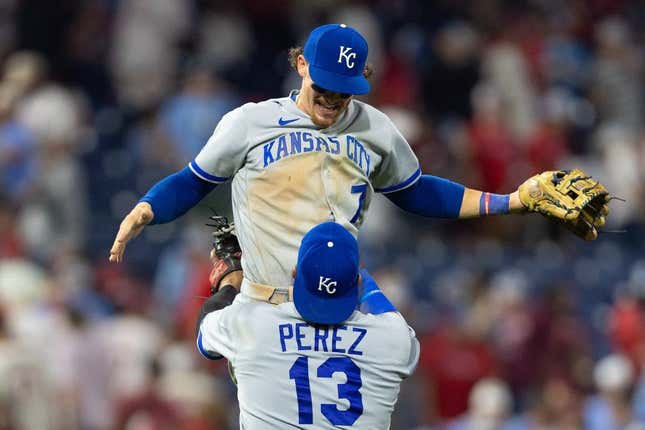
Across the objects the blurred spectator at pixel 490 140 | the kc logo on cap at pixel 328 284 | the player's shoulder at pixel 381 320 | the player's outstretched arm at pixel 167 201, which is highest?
the blurred spectator at pixel 490 140

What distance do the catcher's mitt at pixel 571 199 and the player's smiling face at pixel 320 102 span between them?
75 centimetres

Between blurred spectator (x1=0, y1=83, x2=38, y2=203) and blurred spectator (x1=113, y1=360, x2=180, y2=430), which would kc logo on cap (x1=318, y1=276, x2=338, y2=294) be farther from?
blurred spectator (x1=0, y1=83, x2=38, y2=203)

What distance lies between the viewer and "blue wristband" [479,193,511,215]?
6027 mm

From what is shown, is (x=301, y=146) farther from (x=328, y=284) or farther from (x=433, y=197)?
(x=433, y=197)

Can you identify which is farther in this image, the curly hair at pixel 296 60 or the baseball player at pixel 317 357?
the curly hair at pixel 296 60

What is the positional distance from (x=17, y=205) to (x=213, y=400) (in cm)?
226

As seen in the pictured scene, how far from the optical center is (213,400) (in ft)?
34.0

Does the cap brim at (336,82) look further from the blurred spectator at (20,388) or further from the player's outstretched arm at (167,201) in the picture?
the blurred spectator at (20,388)

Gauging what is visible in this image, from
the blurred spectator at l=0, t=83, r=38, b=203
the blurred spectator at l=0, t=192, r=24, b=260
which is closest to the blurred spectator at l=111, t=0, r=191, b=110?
the blurred spectator at l=0, t=83, r=38, b=203

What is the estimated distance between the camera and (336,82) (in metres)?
5.64

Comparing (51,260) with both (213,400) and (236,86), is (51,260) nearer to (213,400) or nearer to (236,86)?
(213,400)

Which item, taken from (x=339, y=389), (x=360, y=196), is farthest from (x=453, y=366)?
(x=339, y=389)

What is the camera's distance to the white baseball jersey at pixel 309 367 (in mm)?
5688

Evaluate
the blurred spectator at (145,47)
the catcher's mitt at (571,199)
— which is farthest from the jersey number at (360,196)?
the blurred spectator at (145,47)
